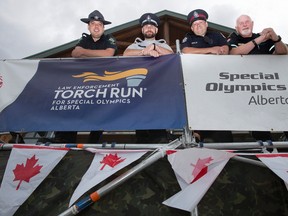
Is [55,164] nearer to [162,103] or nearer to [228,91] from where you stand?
[162,103]

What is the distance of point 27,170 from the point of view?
234 centimetres

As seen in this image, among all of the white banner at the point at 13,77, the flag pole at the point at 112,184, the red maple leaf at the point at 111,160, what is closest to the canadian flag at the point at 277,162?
the flag pole at the point at 112,184

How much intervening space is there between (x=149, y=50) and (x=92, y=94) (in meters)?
0.87

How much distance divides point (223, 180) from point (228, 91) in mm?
914

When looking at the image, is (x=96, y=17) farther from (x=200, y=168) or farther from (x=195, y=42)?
(x=200, y=168)

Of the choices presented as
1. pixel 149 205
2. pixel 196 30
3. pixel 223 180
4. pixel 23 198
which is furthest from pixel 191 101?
pixel 23 198

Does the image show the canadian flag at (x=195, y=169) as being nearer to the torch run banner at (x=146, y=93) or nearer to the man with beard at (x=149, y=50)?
the torch run banner at (x=146, y=93)

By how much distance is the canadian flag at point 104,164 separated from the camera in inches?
84.4

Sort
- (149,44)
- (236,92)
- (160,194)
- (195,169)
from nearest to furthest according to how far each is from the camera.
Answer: (195,169)
(160,194)
(236,92)
(149,44)

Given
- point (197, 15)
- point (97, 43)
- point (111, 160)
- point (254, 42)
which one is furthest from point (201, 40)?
point (111, 160)

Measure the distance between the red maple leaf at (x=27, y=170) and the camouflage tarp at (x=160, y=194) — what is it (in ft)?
0.48

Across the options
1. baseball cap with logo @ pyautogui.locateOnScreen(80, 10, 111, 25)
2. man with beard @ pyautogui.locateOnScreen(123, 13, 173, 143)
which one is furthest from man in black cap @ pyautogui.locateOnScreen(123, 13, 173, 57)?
baseball cap with logo @ pyautogui.locateOnScreen(80, 10, 111, 25)

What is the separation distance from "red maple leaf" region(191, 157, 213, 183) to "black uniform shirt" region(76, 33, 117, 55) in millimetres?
2122

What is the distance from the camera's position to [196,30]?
355 cm
